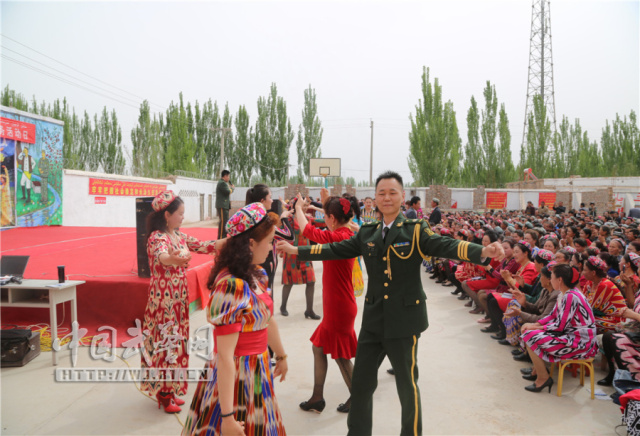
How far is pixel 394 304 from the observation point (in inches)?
95.7

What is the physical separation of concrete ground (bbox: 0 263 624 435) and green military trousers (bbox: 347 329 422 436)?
0.54 metres

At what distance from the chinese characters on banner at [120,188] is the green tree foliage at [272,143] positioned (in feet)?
58.2

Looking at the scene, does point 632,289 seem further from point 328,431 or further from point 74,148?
point 74,148

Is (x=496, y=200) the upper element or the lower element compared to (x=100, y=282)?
upper

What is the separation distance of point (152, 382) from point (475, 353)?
11.1 ft

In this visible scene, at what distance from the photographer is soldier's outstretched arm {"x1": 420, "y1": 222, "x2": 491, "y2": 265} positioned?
218cm

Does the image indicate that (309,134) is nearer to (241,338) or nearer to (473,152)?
(473,152)

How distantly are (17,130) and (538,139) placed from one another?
34530 mm

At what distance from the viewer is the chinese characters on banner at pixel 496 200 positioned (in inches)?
1028

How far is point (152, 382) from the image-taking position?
10.6 feet

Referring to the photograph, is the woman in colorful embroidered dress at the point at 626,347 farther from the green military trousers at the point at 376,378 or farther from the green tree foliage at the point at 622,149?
the green tree foliage at the point at 622,149

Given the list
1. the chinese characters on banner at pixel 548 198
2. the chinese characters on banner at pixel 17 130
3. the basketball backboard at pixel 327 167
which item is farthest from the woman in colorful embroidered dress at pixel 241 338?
the chinese characters on banner at pixel 548 198

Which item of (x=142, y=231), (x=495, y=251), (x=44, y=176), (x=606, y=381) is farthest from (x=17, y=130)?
(x=606, y=381)

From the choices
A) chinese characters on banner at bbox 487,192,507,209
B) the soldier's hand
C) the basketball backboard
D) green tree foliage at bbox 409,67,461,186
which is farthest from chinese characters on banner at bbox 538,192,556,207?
the soldier's hand
